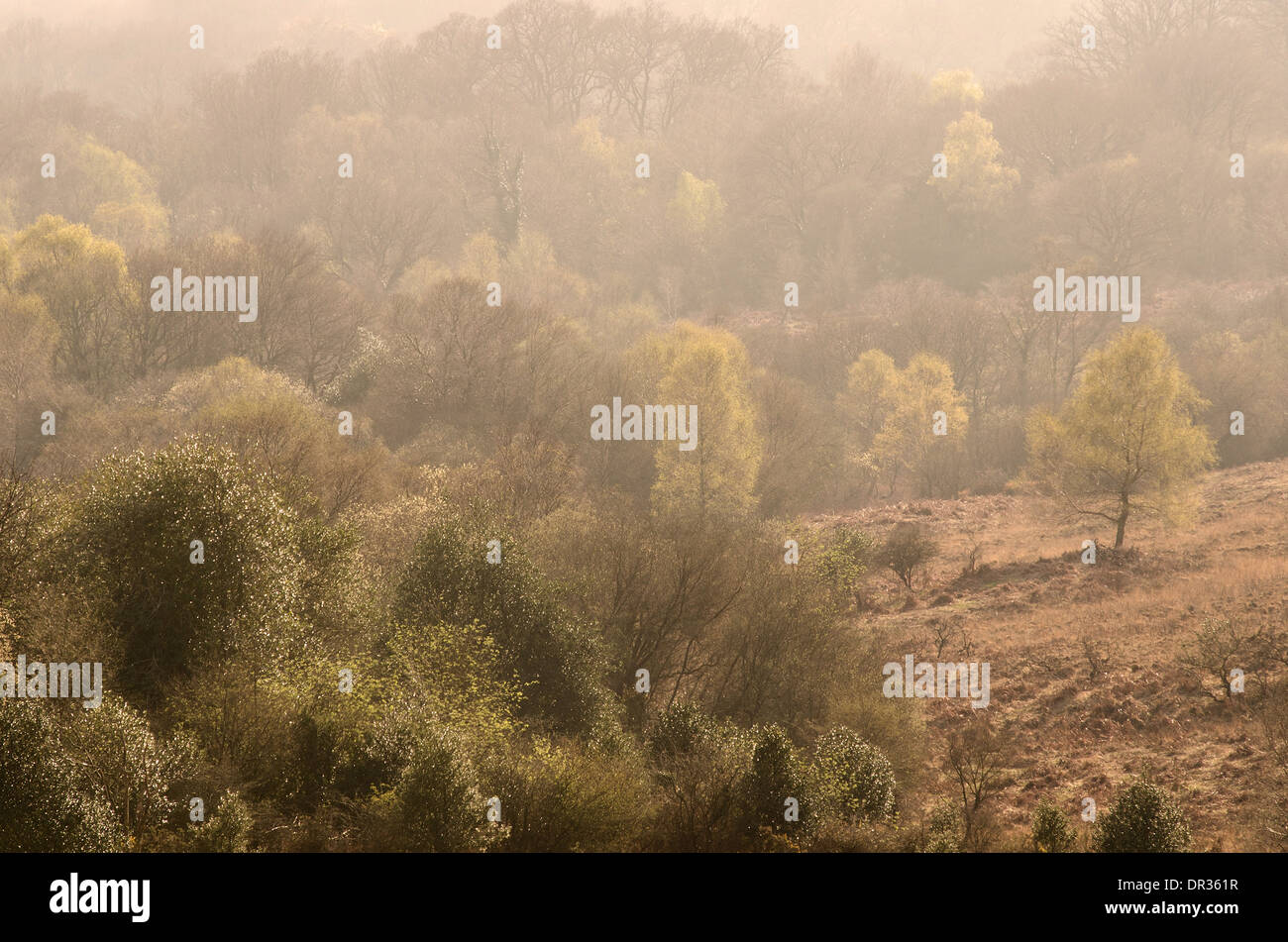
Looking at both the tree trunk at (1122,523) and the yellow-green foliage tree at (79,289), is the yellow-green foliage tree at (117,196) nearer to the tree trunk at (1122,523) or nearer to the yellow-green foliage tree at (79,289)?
the yellow-green foliage tree at (79,289)

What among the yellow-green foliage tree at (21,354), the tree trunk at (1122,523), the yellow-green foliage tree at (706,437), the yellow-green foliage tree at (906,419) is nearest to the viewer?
the tree trunk at (1122,523)

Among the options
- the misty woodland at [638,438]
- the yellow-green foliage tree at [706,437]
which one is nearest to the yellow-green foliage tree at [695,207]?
the misty woodland at [638,438]

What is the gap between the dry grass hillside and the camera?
31.1 metres

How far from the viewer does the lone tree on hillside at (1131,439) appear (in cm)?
4981

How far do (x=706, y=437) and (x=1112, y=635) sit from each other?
2617 cm

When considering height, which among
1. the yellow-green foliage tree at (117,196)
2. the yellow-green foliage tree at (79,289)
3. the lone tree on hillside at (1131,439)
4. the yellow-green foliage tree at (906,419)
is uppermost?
the yellow-green foliage tree at (117,196)

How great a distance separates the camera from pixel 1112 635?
4169 centimetres

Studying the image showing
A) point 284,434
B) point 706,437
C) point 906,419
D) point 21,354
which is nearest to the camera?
point 284,434

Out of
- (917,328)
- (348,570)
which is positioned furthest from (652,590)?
(917,328)

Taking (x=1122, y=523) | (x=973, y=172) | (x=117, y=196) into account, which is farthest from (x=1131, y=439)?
(x=117, y=196)

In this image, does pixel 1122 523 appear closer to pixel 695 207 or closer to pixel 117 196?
pixel 695 207

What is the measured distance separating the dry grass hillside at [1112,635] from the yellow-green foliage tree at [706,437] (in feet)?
27.4

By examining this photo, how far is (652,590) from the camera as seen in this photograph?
3744cm
